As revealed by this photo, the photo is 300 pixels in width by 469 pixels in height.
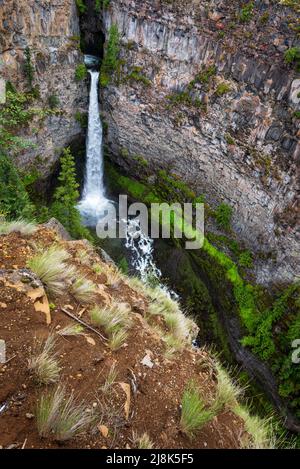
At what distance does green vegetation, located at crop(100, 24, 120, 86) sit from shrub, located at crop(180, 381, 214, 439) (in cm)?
1881

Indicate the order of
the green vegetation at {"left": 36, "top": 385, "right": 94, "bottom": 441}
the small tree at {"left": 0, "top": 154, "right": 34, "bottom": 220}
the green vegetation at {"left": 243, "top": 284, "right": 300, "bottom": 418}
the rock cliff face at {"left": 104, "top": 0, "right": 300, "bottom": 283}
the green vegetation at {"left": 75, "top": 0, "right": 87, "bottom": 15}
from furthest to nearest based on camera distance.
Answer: the green vegetation at {"left": 75, "top": 0, "right": 87, "bottom": 15} < the rock cliff face at {"left": 104, "top": 0, "right": 300, "bottom": 283} < the green vegetation at {"left": 243, "top": 284, "right": 300, "bottom": 418} < the small tree at {"left": 0, "top": 154, "right": 34, "bottom": 220} < the green vegetation at {"left": 36, "top": 385, "right": 94, "bottom": 441}

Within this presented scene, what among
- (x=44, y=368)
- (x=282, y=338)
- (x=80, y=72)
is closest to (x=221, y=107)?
(x=80, y=72)

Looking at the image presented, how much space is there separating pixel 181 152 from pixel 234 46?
562 centimetres

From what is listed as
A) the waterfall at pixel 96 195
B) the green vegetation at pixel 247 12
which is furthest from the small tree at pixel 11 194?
the green vegetation at pixel 247 12

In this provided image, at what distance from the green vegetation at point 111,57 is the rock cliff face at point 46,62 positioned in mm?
1355

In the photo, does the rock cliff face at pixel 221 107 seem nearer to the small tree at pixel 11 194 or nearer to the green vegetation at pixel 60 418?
the small tree at pixel 11 194

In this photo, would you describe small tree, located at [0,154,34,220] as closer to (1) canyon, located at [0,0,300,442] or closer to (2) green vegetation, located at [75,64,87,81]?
(1) canyon, located at [0,0,300,442]

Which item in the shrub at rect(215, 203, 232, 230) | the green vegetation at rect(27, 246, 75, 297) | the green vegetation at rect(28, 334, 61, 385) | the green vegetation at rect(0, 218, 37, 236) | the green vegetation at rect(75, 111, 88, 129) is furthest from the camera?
the green vegetation at rect(75, 111, 88, 129)

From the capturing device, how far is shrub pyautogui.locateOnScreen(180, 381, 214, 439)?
12.0 ft

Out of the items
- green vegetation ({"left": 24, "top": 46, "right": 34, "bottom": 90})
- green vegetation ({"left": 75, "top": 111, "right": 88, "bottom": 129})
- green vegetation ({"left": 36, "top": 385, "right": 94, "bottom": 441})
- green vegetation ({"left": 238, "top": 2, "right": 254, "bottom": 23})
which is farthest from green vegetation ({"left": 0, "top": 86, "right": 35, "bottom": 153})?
green vegetation ({"left": 36, "top": 385, "right": 94, "bottom": 441})

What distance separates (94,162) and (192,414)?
1848 cm

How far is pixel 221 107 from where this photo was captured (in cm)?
1617

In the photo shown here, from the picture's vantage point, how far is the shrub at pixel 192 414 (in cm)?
365
